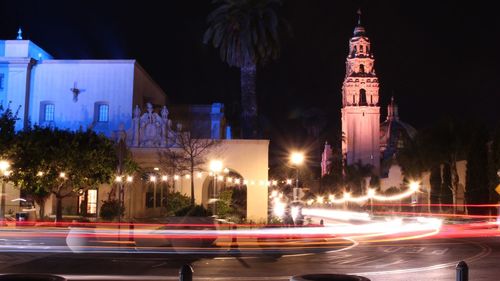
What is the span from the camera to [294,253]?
2311cm

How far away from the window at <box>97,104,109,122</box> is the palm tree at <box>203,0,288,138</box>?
9819 mm

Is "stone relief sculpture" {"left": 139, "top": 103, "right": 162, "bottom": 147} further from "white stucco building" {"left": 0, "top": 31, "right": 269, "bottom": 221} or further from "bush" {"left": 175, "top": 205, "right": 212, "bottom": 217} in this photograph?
"bush" {"left": 175, "top": 205, "right": 212, "bottom": 217}

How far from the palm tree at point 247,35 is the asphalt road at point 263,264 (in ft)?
62.9

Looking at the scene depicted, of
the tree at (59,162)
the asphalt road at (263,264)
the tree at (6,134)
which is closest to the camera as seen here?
the asphalt road at (263,264)

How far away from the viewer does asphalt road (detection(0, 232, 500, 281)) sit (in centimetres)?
1585

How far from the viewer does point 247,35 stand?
40.8 meters

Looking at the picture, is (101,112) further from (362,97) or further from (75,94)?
(362,97)

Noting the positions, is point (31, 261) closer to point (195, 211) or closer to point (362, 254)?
A: point (195, 211)

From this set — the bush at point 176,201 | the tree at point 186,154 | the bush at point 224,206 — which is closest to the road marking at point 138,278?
the bush at point 224,206

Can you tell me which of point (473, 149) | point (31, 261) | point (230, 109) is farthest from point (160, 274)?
point (230, 109)

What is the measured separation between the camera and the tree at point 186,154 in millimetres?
40312

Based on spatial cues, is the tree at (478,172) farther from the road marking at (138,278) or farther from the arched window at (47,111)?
the road marking at (138,278)

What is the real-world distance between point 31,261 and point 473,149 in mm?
43638

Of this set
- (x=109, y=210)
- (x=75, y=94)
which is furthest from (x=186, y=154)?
(x=75, y=94)
